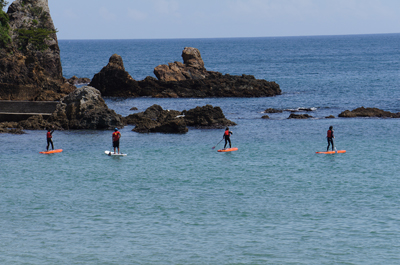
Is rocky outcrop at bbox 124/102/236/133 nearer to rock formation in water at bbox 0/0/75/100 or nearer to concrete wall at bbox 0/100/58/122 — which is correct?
concrete wall at bbox 0/100/58/122

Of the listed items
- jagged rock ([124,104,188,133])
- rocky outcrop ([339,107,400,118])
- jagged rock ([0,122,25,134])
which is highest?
rocky outcrop ([339,107,400,118])

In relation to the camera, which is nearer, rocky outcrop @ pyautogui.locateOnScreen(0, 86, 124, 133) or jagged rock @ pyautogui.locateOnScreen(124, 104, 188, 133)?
jagged rock @ pyautogui.locateOnScreen(124, 104, 188, 133)

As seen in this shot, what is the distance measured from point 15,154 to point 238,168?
1695 centimetres

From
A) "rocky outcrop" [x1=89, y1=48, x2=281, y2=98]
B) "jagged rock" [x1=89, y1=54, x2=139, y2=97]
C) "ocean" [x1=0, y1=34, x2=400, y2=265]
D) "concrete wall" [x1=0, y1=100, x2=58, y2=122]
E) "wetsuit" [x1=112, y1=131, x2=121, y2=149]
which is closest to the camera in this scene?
"ocean" [x1=0, y1=34, x2=400, y2=265]

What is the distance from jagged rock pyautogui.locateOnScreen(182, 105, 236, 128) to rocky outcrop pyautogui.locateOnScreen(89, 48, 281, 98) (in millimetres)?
25920

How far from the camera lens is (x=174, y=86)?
264ft

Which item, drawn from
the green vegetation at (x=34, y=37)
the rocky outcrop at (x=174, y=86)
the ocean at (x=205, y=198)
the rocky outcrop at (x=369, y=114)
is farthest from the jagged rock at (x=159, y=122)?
the green vegetation at (x=34, y=37)

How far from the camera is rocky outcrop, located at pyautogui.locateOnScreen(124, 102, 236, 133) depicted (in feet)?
159

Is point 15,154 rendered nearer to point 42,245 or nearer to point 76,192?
point 76,192

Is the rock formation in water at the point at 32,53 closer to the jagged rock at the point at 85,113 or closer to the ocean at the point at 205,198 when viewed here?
the jagged rock at the point at 85,113

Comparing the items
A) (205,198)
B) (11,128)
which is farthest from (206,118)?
(205,198)

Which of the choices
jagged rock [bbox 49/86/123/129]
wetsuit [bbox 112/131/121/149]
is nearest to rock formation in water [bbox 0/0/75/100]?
jagged rock [bbox 49/86/123/129]

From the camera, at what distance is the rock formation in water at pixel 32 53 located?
234 ft

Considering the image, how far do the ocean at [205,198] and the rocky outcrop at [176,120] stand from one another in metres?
1.68
